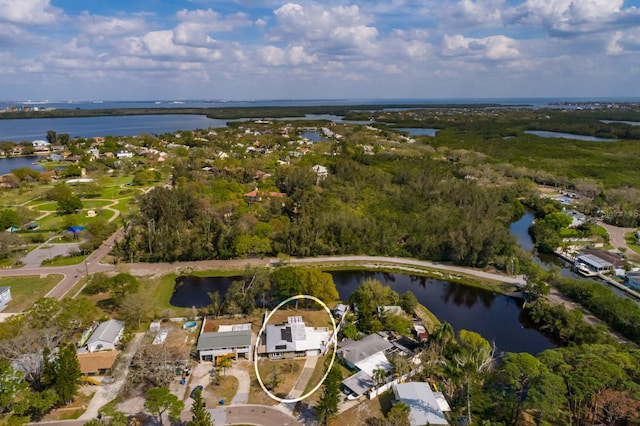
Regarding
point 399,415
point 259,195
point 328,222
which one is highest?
point 259,195

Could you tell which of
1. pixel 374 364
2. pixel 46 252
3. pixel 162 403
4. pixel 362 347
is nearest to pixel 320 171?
pixel 46 252

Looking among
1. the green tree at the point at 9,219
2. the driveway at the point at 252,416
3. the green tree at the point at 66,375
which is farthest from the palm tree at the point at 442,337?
the green tree at the point at 9,219

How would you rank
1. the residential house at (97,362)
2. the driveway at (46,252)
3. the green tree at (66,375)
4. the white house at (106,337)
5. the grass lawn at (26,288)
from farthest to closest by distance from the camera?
the driveway at (46,252)
the grass lawn at (26,288)
the white house at (106,337)
the residential house at (97,362)
the green tree at (66,375)

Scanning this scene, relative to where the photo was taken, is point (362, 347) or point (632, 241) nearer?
point (362, 347)

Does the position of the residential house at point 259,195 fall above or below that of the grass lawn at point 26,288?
above

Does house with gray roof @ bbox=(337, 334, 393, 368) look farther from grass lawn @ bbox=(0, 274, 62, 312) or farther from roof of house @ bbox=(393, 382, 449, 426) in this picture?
grass lawn @ bbox=(0, 274, 62, 312)

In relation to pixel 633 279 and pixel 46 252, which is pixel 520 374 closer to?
pixel 633 279

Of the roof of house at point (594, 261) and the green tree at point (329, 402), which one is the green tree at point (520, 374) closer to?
the green tree at point (329, 402)
